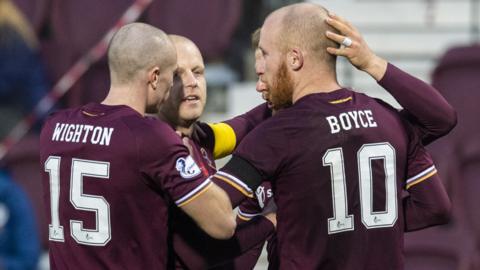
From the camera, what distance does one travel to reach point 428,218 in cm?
532

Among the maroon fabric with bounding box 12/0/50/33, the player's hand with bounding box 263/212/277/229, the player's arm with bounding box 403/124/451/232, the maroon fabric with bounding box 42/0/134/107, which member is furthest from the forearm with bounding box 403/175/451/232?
the maroon fabric with bounding box 12/0/50/33

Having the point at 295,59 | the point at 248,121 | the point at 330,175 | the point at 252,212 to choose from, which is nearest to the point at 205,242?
the point at 252,212

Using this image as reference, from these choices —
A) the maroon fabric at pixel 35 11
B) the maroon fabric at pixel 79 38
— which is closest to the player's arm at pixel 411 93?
the maroon fabric at pixel 79 38

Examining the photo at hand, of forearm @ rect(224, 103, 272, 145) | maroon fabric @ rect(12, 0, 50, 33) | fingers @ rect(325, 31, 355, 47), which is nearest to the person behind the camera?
fingers @ rect(325, 31, 355, 47)

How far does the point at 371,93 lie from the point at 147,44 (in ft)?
16.9

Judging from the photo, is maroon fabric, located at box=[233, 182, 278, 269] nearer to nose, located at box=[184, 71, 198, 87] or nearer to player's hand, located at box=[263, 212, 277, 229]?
player's hand, located at box=[263, 212, 277, 229]

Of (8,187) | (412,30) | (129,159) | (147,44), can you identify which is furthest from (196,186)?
(412,30)

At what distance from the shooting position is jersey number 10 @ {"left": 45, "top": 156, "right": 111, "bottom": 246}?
202 inches

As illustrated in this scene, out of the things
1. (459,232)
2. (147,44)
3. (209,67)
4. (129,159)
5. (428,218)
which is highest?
(147,44)

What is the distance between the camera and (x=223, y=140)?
587 cm

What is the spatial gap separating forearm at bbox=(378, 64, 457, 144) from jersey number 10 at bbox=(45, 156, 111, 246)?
1117 millimetres

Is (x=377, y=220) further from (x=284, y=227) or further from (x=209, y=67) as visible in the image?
(x=209, y=67)

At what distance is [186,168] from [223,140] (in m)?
0.81

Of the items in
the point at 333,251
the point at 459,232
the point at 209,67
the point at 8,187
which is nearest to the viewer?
the point at 333,251
